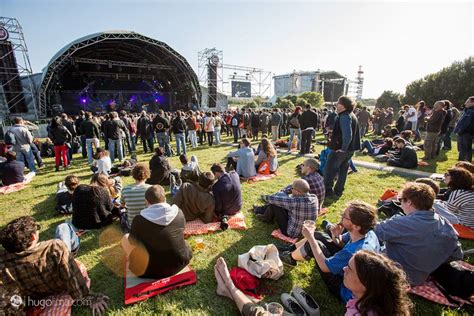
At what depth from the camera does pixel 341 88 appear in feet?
181

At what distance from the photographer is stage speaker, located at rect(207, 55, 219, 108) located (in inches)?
1106

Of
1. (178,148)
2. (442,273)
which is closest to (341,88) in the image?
(178,148)

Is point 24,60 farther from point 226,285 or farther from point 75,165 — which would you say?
point 226,285

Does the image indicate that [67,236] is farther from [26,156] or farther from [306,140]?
[306,140]

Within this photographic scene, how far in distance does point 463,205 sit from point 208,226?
3966 mm

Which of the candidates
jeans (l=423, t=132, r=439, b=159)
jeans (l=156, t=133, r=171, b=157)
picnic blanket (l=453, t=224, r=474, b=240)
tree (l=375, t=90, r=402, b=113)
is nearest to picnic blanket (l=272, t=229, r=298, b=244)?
picnic blanket (l=453, t=224, r=474, b=240)

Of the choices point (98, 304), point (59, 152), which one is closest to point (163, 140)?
point (59, 152)

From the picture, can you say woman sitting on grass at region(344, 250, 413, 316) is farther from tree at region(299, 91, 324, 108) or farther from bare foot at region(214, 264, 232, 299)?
tree at region(299, 91, 324, 108)

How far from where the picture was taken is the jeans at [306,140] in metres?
9.22

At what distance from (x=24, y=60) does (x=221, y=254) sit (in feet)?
72.0

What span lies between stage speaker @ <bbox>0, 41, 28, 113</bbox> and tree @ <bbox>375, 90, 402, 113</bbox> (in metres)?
37.8

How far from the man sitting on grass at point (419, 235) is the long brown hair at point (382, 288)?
1143 millimetres

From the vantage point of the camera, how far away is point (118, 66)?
71.5 ft

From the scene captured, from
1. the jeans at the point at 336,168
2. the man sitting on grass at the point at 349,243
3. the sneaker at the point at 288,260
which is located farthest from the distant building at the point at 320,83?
the man sitting on grass at the point at 349,243
